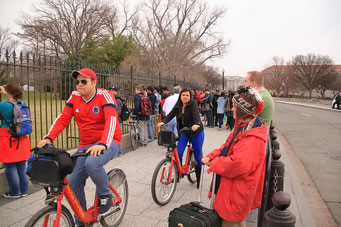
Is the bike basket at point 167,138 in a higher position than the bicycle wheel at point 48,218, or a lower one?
higher

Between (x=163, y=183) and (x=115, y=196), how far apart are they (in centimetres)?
103

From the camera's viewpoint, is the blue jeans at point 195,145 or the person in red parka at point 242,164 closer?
the person in red parka at point 242,164

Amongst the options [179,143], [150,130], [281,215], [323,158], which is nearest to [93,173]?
[281,215]

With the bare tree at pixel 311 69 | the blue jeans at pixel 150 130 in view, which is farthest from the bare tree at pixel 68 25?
the bare tree at pixel 311 69

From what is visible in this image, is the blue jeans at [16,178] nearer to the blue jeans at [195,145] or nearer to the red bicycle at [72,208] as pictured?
the red bicycle at [72,208]

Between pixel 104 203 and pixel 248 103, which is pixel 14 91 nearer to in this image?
pixel 104 203

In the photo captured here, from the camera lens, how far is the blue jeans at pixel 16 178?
4207 millimetres

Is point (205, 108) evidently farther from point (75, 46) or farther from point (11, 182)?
point (75, 46)

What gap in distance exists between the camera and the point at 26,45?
3381 centimetres

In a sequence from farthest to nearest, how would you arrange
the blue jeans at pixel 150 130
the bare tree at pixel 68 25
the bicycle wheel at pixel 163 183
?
1. the bare tree at pixel 68 25
2. the blue jeans at pixel 150 130
3. the bicycle wheel at pixel 163 183

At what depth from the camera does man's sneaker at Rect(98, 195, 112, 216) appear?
9.44 feet

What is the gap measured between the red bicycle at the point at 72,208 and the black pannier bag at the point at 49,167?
1 centimetres

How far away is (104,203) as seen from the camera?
2879 mm

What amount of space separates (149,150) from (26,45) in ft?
106
